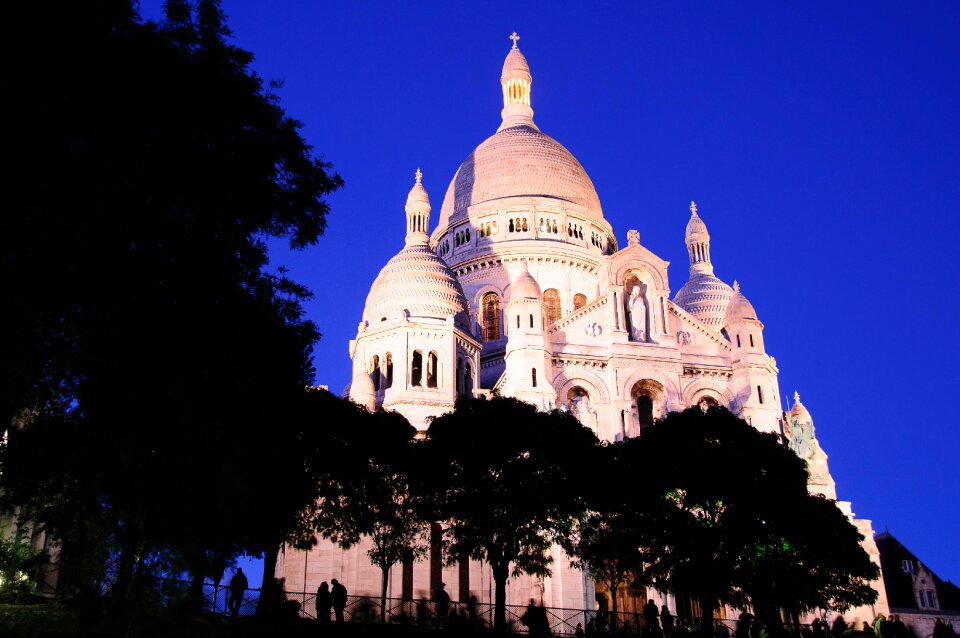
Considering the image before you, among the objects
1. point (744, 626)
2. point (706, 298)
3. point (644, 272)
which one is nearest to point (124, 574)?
point (744, 626)

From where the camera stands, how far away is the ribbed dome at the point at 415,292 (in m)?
57.2

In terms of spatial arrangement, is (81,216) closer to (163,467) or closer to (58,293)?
(58,293)

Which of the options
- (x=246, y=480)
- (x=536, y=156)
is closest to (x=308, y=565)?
(x=246, y=480)

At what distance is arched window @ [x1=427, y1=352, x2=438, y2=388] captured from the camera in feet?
180

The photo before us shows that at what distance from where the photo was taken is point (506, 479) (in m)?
33.5

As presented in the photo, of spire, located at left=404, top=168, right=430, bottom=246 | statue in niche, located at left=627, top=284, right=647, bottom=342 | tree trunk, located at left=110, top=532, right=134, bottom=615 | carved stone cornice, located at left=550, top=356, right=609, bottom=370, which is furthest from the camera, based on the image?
spire, located at left=404, top=168, right=430, bottom=246

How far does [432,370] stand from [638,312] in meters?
13.2

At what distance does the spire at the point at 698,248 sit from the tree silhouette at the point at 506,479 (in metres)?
49.4

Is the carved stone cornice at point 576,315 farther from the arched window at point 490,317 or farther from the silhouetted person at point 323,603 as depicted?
the silhouetted person at point 323,603

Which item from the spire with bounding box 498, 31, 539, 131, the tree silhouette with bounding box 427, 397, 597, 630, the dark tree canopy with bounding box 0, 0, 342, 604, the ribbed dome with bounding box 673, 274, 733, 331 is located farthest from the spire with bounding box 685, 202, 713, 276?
the dark tree canopy with bounding box 0, 0, 342, 604

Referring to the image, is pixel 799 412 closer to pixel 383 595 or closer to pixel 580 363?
pixel 580 363

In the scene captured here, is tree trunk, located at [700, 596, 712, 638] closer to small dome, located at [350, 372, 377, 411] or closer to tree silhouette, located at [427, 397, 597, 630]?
tree silhouette, located at [427, 397, 597, 630]

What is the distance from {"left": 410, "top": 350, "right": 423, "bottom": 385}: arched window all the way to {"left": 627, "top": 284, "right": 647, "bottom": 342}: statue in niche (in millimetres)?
12831

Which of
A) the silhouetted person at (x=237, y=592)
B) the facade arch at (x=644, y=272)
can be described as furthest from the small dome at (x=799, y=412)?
the silhouetted person at (x=237, y=592)
